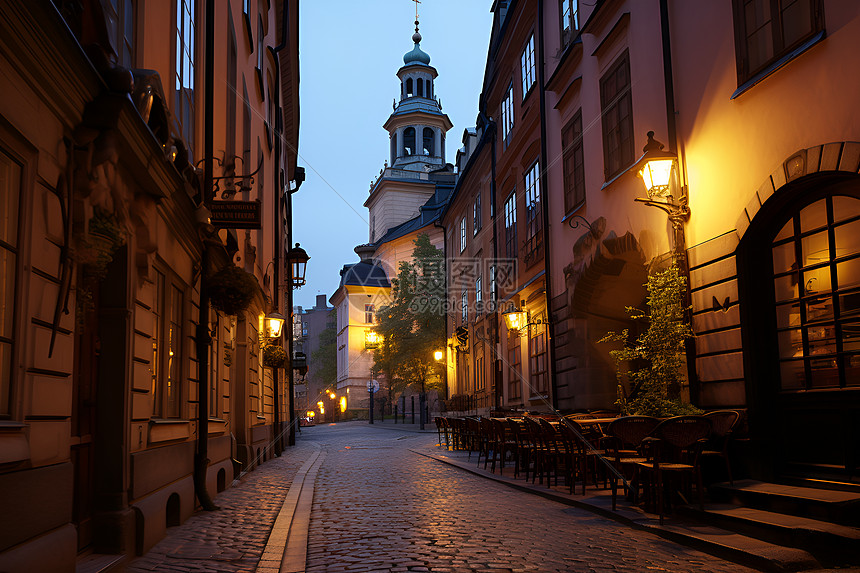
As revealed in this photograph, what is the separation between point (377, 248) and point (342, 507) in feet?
214

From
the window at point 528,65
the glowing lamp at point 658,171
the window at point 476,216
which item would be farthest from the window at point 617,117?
the window at point 476,216

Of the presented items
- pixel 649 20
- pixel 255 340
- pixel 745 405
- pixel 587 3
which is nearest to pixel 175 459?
pixel 745 405

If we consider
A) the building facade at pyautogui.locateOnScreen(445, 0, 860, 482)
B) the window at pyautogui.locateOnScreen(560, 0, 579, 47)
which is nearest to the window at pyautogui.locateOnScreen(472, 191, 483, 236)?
the window at pyautogui.locateOnScreen(560, 0, 579, 47)

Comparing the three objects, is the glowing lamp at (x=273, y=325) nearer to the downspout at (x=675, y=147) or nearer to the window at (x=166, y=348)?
the window at (x=166, y=348)

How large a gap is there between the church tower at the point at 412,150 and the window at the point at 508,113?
158 ft

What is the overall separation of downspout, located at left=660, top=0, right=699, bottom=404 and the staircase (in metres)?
1.86

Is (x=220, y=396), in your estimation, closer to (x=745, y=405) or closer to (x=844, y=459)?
(x=745, y=405)

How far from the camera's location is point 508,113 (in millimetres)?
23922

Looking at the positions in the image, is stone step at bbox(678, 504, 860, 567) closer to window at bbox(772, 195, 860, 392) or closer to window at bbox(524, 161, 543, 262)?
window at bbox(772, 195, 860, 392)

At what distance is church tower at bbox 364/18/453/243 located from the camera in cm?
7412

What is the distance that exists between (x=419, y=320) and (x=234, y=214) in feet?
114

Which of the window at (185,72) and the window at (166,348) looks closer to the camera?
the window at (166,348)

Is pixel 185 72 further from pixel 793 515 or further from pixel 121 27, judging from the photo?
pixel 793 515

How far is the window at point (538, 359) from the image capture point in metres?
19.1
